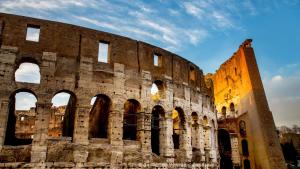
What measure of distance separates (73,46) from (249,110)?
47.3ft

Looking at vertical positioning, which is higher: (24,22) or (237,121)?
(24,22)

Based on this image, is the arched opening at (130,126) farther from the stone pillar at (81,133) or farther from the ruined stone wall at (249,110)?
the ruined stone wall at (249,110)

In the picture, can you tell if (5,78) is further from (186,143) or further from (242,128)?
(242,128)

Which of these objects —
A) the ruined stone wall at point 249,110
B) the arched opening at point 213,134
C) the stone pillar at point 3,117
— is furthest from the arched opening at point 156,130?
the ruined stone wall at point 249,110

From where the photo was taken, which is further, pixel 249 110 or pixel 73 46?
pixel 249 110

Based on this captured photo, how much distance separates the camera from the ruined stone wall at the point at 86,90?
10.7 m

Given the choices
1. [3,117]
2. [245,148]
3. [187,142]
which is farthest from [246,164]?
[3,117]

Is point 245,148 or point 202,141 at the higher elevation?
point 202,141

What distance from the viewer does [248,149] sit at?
66.2ft

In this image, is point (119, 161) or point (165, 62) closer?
point (119, 161)

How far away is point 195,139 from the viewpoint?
16.2m

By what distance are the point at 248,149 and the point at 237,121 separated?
8.36 ft

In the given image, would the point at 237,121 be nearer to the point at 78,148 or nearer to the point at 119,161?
the point at 119,161

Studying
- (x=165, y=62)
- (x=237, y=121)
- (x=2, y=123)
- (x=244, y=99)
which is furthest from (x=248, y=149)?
(x=2, y=123)
